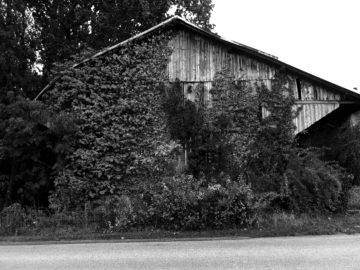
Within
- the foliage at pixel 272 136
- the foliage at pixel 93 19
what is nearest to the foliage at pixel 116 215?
the foliage at pixel 272 136

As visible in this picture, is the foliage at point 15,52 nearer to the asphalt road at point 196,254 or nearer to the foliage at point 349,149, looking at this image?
the asphalt road at point 196,254

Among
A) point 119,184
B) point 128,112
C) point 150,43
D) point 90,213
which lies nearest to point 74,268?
point 90,213

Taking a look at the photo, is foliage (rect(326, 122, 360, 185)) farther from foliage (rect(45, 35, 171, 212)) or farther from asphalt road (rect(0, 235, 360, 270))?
foliage (rect(45, 35, 171, 212))

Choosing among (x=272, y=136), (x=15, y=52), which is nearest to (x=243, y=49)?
(x=272, y=136)

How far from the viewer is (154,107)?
13.5 m

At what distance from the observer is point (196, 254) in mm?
7316

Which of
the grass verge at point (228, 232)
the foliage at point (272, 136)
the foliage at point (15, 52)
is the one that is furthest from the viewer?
the foliage at point (15, 52)

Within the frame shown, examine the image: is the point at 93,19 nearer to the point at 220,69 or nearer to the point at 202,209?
the point at 220,69

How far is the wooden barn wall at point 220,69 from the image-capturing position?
13.9 meters

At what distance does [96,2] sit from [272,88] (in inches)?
584

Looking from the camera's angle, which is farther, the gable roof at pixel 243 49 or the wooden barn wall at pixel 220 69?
the wooden barn wall at pixel 220 69

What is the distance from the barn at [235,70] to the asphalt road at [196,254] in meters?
6.33

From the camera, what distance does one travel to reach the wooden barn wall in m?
13.9

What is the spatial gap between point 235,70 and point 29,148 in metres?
8.30
